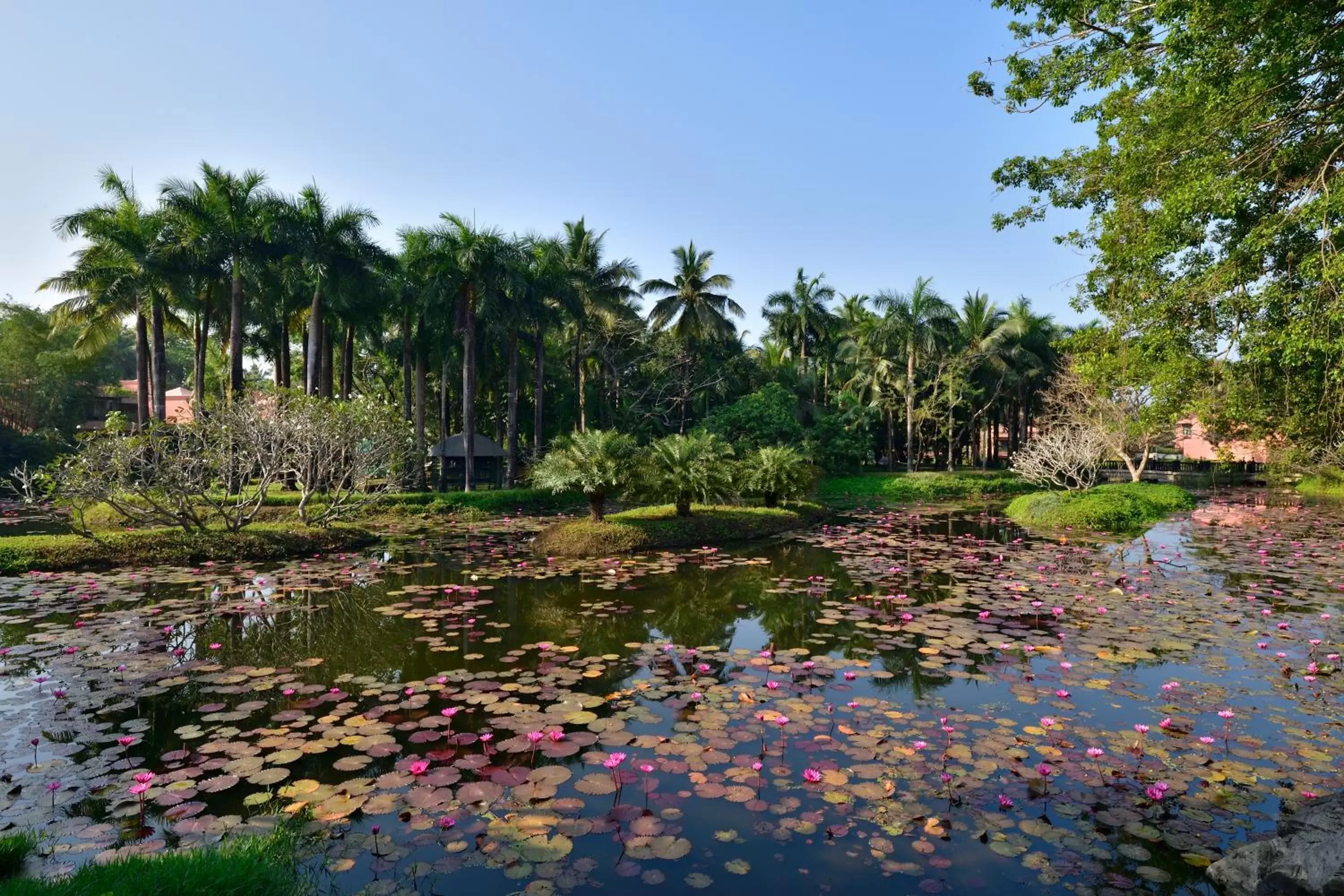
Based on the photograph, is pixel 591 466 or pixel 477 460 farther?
pixel 477 460

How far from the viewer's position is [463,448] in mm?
32188

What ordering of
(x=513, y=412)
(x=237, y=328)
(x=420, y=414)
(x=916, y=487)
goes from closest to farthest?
(x=237, y=328) → (x=513, y=412) → (x=420, y=414) → (x=916, y=487)

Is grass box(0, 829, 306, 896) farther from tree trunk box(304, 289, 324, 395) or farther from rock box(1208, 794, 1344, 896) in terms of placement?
tree trunk box(304, 289, 324, 395)

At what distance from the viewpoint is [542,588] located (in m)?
11.6

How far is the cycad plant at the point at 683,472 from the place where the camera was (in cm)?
1633

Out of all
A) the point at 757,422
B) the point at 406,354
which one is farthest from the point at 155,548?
the point at 757,422

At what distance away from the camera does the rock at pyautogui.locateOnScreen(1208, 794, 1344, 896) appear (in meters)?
3.26

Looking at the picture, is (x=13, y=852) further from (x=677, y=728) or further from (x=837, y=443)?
(x=837, y=443)

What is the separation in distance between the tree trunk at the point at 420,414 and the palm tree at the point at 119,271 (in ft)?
28.6

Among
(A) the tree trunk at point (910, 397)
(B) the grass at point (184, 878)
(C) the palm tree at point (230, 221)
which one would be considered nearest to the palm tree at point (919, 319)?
(A) the tree trunk at point (910, 397)

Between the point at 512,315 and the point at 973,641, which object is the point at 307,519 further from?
the point at 973,641

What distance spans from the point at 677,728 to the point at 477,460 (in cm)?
2766

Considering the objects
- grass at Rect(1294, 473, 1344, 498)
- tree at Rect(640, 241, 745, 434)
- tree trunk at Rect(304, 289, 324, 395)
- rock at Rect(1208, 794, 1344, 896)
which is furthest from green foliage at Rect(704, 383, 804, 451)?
rock at Rect(1208, 794, 1344, 896)

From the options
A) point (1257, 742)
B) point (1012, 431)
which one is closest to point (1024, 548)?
point (1257, 742)
